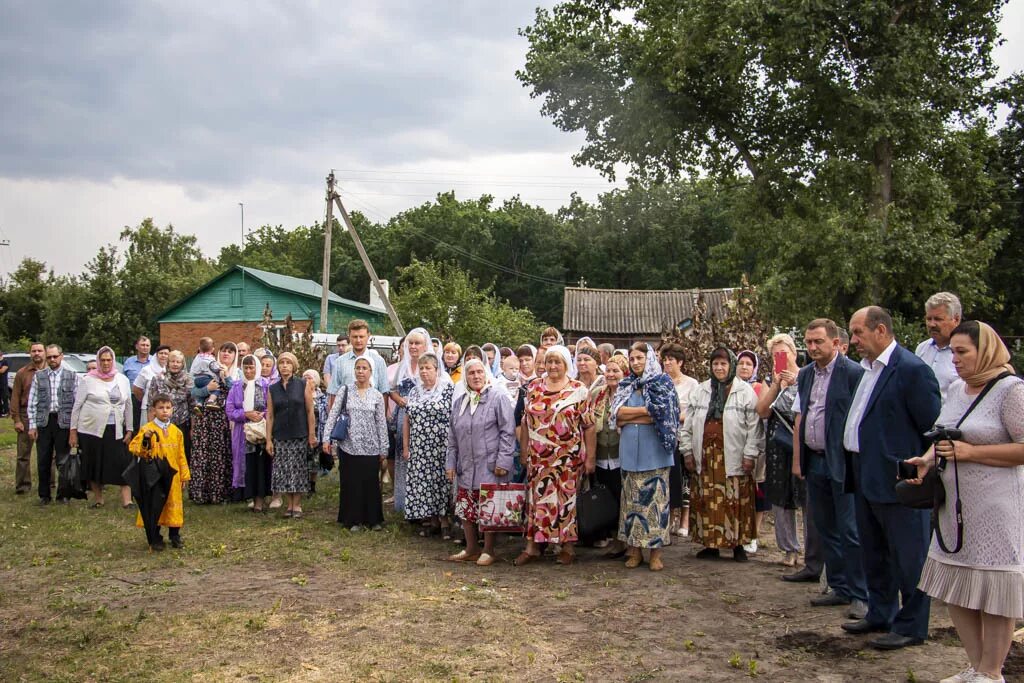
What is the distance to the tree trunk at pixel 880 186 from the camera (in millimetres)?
18547

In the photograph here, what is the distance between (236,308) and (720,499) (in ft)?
127

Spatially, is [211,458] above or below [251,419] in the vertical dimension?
below

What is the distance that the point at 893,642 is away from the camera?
524 cm

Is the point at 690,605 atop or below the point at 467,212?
below

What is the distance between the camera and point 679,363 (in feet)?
28.1

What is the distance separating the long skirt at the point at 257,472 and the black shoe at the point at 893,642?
714 cm

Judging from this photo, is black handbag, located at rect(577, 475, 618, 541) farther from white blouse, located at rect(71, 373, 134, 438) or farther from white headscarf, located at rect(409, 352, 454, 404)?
white blouse, located at rect(71, 373, 134, 438)

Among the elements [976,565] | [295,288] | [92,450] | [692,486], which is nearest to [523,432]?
[692,486]

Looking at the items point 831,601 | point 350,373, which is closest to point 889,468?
point 831,601

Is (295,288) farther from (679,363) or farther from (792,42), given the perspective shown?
(679,363)

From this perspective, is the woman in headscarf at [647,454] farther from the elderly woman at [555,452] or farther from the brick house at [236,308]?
the brick house at [236,308]

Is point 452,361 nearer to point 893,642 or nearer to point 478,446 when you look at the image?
point 478,446

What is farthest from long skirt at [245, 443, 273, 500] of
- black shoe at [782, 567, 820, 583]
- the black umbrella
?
black shoe at [782, 567, 820, 583]

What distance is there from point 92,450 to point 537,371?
5558mm
